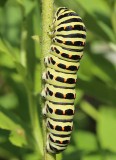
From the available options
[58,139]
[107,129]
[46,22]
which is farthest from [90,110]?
[46,22]

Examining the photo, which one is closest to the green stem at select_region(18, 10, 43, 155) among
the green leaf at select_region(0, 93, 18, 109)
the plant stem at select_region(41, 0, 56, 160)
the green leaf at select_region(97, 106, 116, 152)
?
the plant stem at select_region(41, 0, 56, 160)

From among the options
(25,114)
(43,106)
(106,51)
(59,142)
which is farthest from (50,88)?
(106,51)

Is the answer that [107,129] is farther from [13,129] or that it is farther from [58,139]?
[58,139]

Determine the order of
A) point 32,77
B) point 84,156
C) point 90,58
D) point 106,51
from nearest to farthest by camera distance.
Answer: point 32,77, point 84,156, point 90,58, point 106,51

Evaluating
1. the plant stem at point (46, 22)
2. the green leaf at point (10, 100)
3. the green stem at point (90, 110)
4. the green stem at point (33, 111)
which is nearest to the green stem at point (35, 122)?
the green stem at point (33, 111)

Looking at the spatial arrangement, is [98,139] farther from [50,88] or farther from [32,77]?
[50,88]
